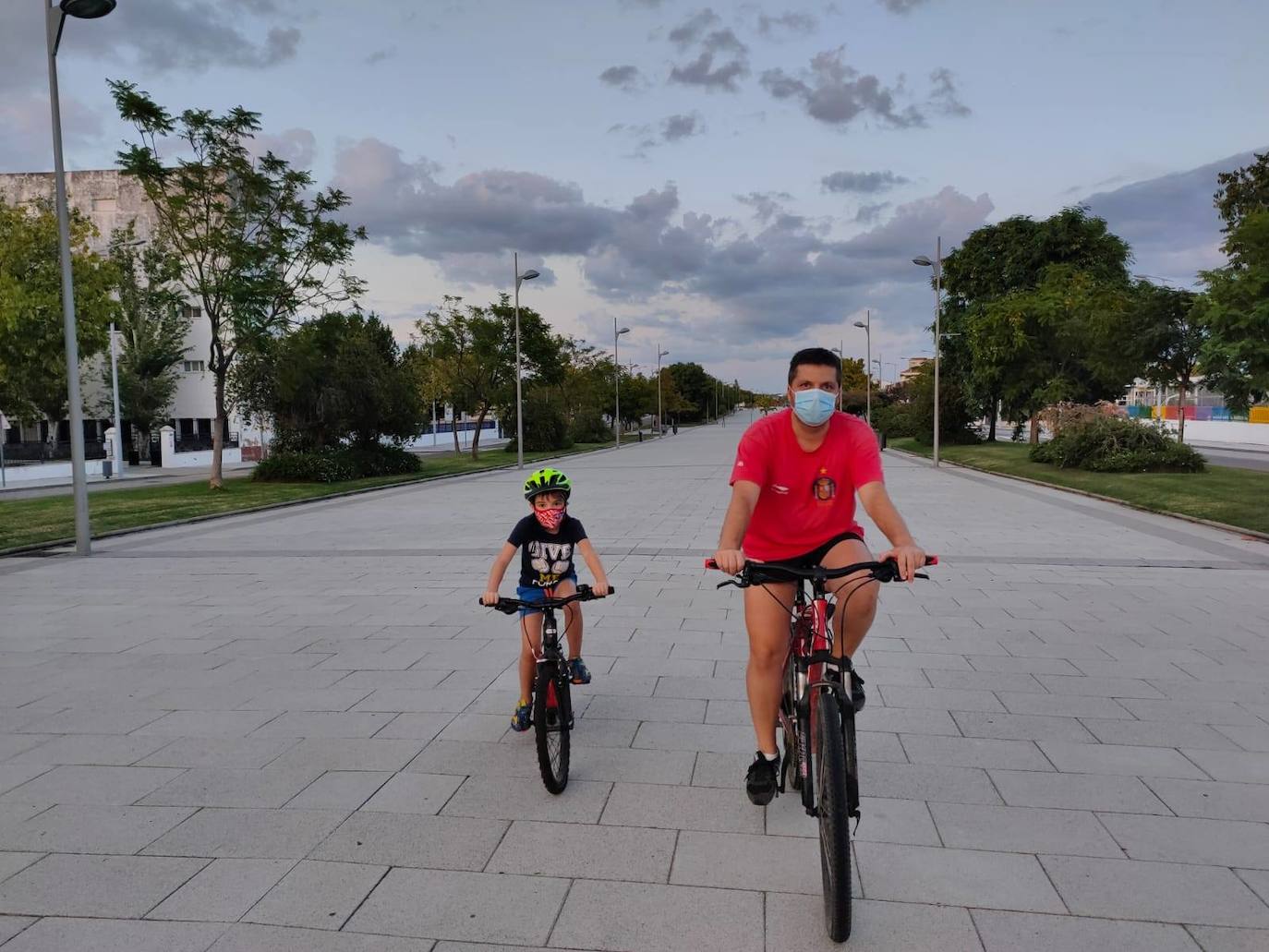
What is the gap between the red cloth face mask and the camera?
4113 mm

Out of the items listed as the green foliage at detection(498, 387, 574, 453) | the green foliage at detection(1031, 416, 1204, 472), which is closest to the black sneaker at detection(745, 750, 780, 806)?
the green foliage at detection(1031, 416, 1204, 472)

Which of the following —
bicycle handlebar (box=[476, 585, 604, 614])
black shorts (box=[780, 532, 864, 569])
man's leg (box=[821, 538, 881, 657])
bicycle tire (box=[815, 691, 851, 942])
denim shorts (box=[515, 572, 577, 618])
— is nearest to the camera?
bicycle tire (box=[815, 691, 851, 942])

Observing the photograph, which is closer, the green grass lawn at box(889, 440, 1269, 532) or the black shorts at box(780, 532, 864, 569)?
the black shorts at box(780, 532, 864, 569)

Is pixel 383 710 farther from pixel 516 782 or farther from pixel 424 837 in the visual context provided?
pixel 424 837

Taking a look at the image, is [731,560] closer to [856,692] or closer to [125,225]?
[856,692]

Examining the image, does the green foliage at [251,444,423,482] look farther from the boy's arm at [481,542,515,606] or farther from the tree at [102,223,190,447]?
the boy's arm at [481,542,515,606]

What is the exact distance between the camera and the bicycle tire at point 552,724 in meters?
3.69

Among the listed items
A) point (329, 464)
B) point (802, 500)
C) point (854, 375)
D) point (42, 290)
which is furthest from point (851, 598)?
point (854, 375)

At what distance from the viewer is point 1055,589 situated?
8.38 meters

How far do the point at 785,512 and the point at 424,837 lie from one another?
191cm

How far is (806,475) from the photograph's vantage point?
10.7 feet

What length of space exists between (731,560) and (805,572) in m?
0.26

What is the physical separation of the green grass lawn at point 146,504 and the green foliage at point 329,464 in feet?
1.63

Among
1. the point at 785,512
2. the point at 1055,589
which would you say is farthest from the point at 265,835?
the point at 1055,589
